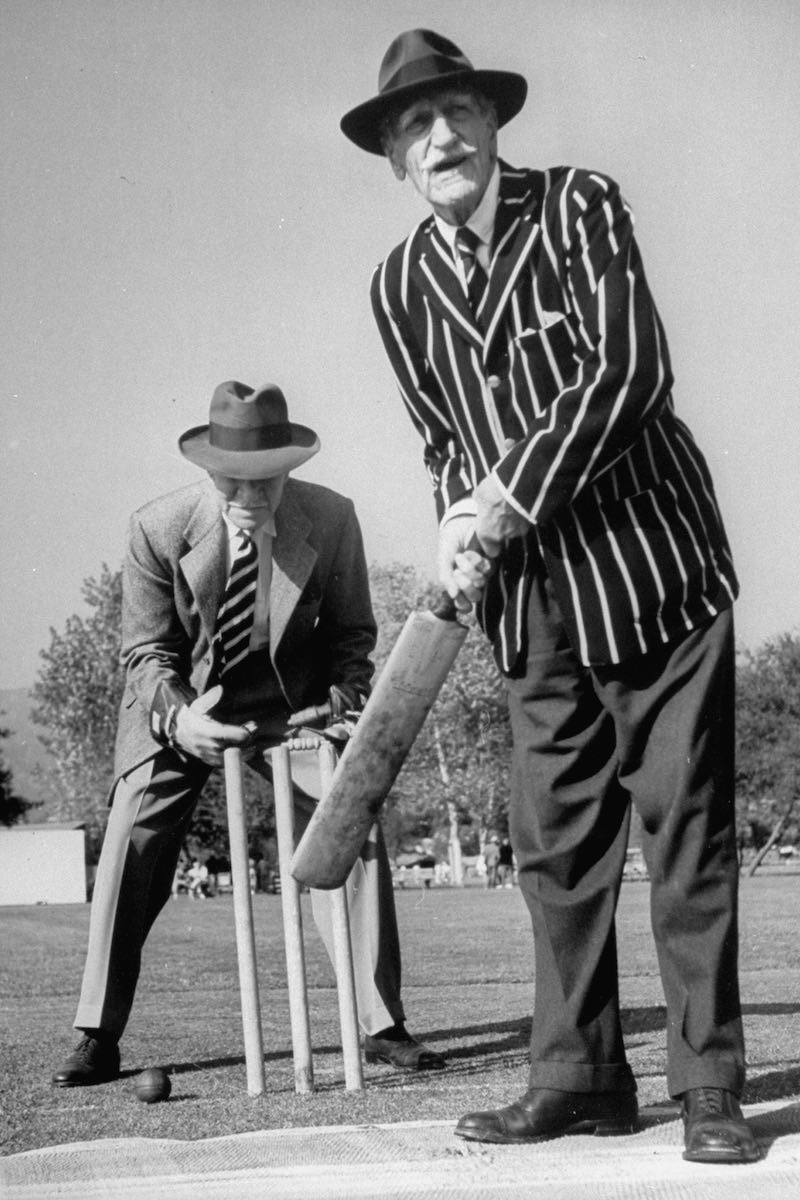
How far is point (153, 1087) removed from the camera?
4.28m

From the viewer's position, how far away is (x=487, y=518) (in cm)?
329

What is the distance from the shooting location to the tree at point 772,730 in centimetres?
6219

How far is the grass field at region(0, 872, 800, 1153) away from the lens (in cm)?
385

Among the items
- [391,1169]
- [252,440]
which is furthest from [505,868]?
[391,1169]

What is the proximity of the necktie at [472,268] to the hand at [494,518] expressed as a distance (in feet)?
1.51

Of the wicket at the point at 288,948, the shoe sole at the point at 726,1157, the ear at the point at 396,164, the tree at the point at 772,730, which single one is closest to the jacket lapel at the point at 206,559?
the wicket at the point at 288,948

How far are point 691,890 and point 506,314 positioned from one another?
1302 millimetres

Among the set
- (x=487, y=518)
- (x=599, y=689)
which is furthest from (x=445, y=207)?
(x=599, y=689)

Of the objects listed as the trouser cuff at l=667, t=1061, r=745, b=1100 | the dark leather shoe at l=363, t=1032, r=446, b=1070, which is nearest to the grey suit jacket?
the dark leather shoe at l=363, t=1032, r=446, b=1070

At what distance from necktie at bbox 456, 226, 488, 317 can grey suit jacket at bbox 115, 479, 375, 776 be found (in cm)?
181

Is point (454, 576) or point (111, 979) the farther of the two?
point (111, 979)

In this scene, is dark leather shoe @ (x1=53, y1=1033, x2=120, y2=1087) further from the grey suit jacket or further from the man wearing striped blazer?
the man wearing striped blazer

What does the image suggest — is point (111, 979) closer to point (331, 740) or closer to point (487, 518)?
point (331, 740)

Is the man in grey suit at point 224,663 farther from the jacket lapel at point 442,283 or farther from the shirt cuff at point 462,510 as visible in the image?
the shirt cuff at point 462,510
